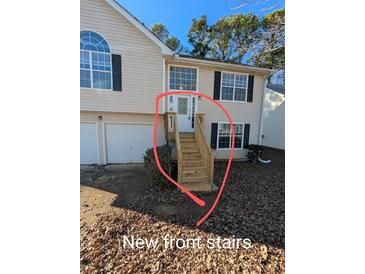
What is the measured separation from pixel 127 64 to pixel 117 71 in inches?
18.6

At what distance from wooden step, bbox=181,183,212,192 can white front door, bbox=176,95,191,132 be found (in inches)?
116

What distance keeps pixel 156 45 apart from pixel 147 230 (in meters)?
6.24

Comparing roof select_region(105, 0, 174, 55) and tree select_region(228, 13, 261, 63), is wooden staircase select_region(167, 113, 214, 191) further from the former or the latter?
tree select_region(228, 13, 261, 63)

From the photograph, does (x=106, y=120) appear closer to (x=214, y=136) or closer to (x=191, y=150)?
(x=191, y=150)

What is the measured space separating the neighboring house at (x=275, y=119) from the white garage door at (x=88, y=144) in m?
11.0

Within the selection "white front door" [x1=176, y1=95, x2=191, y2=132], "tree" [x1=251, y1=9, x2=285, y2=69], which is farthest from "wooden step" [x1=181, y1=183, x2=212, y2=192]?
"tree" [x1=251, y1=9, x2=285, y2=69]

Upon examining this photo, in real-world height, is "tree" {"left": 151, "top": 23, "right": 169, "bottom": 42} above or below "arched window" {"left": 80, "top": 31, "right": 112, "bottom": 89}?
above

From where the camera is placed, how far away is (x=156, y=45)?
240 inches

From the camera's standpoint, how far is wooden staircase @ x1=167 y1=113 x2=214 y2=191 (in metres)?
4.71

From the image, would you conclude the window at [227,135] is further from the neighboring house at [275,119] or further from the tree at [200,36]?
the tree at [200,36]

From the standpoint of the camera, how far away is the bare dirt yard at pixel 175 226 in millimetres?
2285

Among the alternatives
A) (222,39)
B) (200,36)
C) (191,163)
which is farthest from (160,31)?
(191,163)

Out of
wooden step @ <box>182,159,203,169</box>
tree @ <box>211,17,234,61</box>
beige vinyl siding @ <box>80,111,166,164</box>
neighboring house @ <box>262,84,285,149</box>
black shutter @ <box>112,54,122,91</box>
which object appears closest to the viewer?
wooden step @ <box>182,159,203,169</box>

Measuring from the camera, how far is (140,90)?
20.5ft
